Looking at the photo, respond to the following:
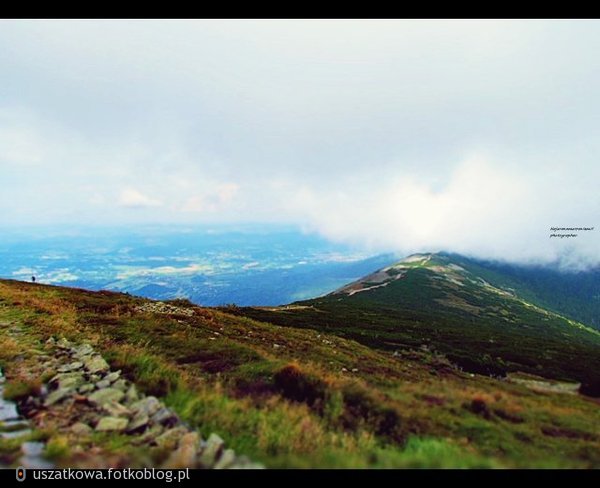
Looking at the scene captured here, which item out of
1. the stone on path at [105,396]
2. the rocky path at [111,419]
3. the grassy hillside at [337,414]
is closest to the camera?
the rocky path at [111,419]

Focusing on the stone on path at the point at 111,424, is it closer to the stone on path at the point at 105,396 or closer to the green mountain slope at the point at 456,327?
the stone on path at the point at 105,396

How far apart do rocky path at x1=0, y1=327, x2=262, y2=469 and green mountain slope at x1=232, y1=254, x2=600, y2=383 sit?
3437 centimetres

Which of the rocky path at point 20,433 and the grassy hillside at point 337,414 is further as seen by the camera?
the grassy hillside at point 337,414

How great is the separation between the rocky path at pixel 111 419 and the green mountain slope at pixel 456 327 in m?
34.4

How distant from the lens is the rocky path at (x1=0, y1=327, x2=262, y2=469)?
25.5 ft

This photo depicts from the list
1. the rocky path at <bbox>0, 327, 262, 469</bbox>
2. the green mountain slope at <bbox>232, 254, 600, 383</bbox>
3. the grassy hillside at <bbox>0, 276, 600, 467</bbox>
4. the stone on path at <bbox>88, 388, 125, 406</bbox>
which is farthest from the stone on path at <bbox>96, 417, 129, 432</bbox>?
the green mountain slope at <bbox>232, 254, 600, 383</bbox>

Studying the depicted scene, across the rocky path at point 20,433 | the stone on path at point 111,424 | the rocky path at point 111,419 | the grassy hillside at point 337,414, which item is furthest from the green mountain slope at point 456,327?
the rocky path at point 20,433

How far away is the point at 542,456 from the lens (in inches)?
343

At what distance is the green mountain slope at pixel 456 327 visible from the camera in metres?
46.1

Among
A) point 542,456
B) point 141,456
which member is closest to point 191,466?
point 141,456

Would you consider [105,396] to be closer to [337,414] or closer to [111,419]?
[111,419]

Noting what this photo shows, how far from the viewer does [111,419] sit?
31.1 feet

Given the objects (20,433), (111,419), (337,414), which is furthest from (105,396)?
(337,414)
